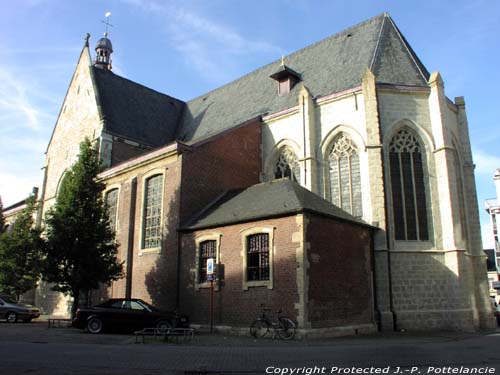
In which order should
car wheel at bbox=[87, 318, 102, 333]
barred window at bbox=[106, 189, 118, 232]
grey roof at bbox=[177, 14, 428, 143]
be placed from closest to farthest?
car wheel at bbox=[87, 318, 102, 333] < grey roof at bbox=[177, 14, 428, 143] < barred window at bbox=[106, 189, 118, 232]

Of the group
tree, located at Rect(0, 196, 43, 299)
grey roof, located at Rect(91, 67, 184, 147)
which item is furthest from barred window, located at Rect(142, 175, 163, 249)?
tree, located at Rect(0, 196, 43, 299)

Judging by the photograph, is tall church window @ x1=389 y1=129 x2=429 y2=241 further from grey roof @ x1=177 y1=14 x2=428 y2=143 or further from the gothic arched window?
the gothic arched window

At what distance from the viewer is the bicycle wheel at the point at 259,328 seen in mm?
14219

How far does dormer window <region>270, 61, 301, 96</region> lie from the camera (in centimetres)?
2502

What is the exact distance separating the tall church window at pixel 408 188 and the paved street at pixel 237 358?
6956mm

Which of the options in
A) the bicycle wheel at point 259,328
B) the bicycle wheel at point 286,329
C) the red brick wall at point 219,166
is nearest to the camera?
the bicycle wheel at point 286,329

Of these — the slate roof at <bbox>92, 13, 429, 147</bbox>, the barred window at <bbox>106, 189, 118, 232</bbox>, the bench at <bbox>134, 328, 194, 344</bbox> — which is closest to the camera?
the bench at <bbox>134, 328, 194, 344</bbox>

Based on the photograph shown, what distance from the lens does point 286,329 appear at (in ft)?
44.9

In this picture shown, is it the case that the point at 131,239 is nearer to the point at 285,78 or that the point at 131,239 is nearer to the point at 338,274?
the point at 338,274

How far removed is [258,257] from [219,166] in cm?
644

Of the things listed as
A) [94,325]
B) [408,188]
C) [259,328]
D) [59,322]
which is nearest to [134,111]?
[59,322]

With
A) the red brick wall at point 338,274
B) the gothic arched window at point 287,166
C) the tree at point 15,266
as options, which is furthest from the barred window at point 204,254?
the tree at point 15,266

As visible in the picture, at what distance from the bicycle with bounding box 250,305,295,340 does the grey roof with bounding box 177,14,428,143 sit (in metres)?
11.1

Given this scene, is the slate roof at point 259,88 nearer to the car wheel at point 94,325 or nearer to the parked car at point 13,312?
the car wheel at point 94,325
